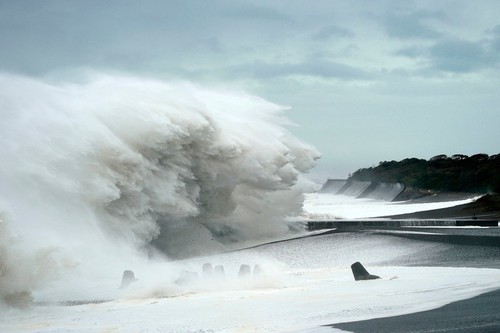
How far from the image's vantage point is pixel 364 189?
447ft

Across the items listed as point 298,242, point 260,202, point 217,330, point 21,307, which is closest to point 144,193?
point 298,242

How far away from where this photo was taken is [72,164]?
2495cm

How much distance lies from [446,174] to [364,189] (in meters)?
24.0

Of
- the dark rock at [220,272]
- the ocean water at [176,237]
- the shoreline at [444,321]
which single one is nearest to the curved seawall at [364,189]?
A: the ocean water at [176,237]

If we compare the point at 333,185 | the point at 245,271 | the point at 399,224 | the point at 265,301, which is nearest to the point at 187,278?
the point at 245,271

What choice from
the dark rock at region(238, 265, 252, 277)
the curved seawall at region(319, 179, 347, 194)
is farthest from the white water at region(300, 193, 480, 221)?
the curved seawall at region(319, 179, 347, 194)

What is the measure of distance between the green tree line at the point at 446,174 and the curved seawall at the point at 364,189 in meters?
1.97

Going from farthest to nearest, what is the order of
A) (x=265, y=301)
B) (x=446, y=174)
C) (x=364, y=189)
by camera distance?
1. (x=364, y=189)
2. (x=446, y=174)
3. (x=265, y=301)

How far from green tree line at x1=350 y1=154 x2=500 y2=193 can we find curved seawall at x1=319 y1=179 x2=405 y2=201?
1972 millimetres

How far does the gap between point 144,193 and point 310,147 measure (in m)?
14.9

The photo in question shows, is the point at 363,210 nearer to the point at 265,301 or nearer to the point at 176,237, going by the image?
the point at 176,237

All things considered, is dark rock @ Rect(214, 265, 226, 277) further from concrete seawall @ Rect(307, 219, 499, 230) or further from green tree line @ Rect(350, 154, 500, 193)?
green tree line @ Rect(350, 154, 500, 193)

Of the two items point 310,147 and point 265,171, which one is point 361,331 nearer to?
point 265,171

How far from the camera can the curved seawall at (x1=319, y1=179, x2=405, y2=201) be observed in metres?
117
